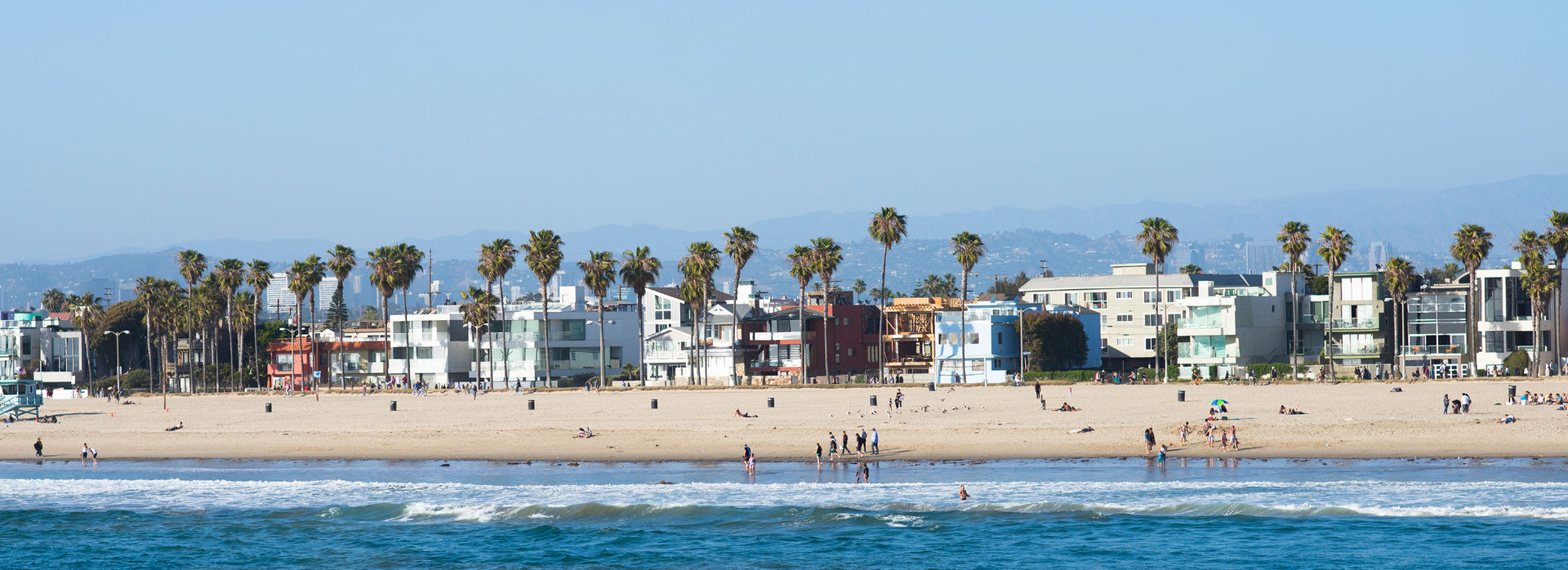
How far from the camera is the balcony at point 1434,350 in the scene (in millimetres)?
80812

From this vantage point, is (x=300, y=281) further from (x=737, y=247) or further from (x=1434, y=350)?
(x=1434, y=350)

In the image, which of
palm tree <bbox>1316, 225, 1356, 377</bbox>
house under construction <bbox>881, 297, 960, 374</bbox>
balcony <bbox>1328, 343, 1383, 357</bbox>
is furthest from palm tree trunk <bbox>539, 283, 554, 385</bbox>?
balcony <bbox>1328, 343, 1383, 357</bbox>

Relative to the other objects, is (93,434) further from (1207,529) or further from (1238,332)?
(1238,332)

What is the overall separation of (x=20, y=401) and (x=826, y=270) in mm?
45087

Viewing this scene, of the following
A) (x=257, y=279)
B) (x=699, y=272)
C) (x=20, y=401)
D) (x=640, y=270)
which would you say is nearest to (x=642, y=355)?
(x=640, y=270)

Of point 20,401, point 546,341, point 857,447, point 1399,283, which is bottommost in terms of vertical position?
point 857,447

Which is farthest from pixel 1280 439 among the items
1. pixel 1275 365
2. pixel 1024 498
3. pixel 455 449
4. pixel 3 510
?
pixel 3 510

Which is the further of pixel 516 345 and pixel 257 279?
pixel 257 279

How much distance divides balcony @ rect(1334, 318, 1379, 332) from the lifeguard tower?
70.9m

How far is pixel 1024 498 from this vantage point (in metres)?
38.9

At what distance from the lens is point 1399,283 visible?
80.9m

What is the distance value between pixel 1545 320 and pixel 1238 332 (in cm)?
1593

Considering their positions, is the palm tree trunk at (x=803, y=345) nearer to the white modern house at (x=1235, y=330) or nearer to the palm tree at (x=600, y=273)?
the palm tree at (x=600, y=273)

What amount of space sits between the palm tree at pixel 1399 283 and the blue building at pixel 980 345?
21.3m
